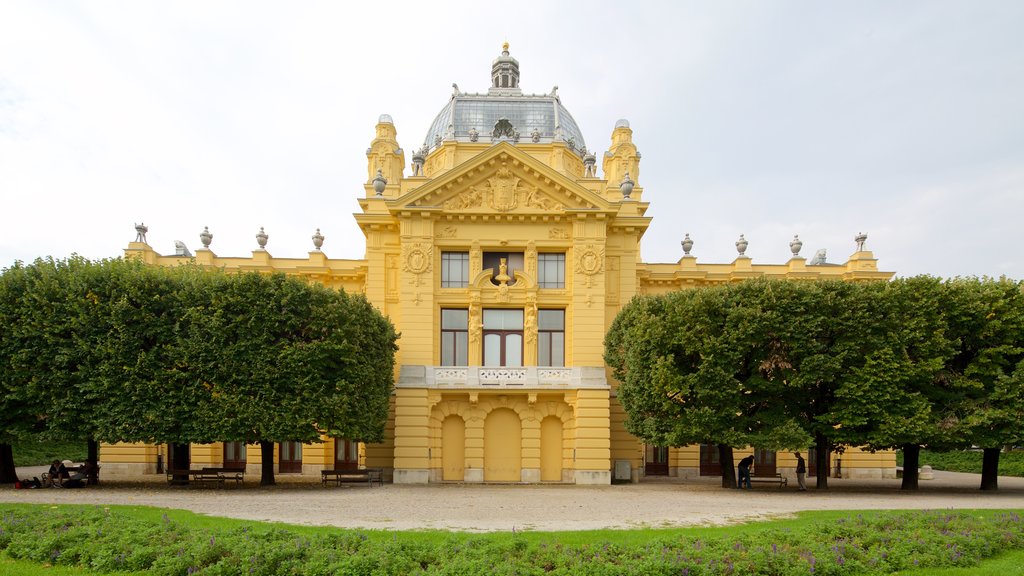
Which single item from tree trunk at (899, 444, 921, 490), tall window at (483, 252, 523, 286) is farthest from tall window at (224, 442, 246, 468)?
tree trunk at (899, 444, 921, 490)

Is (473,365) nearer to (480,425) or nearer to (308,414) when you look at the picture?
(480,425)

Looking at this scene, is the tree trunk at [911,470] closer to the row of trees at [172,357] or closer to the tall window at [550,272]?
the tall window at [550,272]

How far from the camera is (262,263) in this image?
4722 centimetres

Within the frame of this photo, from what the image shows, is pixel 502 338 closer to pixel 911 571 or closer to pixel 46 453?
pixel 911 571

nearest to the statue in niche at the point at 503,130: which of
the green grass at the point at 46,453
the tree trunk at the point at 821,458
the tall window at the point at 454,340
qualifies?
the tall window at the point at 454,340

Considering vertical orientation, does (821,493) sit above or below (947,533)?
below

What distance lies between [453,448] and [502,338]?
6.71 meters

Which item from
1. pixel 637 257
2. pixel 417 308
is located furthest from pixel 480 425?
pixel 637 257

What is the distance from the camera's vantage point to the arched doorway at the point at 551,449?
132ft

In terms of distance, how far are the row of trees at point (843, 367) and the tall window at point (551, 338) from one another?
7450 millimetres

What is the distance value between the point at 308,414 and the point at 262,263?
17898mm

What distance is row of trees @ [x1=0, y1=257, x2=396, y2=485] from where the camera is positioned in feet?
102

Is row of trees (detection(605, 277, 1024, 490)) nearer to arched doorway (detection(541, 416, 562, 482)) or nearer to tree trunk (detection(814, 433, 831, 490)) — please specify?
tree trunk (detection(814, 433, 831, 490))

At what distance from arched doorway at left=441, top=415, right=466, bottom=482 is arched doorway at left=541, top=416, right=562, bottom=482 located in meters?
4.43
